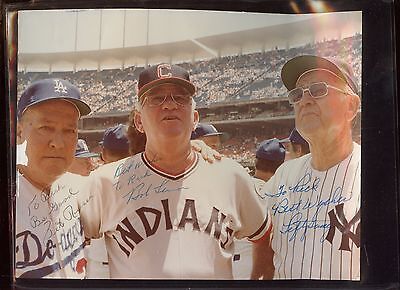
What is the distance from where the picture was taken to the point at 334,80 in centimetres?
107

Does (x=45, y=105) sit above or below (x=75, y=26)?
below

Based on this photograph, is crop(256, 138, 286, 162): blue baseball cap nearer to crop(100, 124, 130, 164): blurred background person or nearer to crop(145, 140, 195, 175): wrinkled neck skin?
crop(145, 140, 195, 175): wrinkled neck skin

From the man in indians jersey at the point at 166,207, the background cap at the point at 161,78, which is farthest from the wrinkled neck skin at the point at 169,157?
the background cap at the point at 161,78

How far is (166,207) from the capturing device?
106 centimetres

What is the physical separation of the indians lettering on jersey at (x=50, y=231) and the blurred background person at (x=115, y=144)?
3.9 inches

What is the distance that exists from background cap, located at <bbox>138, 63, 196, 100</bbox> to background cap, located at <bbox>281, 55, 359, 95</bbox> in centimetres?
19

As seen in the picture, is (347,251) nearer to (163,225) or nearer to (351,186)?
(351,186)

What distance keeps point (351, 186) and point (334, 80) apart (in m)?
0.22

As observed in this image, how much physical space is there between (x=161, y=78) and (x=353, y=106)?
39 centimetres

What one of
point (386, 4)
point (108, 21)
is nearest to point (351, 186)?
point (386, 4)

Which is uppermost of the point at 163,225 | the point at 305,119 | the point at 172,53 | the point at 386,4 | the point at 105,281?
the point at 386,4

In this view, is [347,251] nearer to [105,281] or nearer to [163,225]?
[163,225]

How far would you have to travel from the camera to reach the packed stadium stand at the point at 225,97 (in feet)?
3.50

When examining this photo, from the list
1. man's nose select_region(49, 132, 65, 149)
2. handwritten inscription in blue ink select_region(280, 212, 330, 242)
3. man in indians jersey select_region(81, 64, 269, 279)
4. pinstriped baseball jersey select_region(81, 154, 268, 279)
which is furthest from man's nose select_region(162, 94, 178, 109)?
handwritten inscription in blue ink select_region(280, 212, 330, 242)
